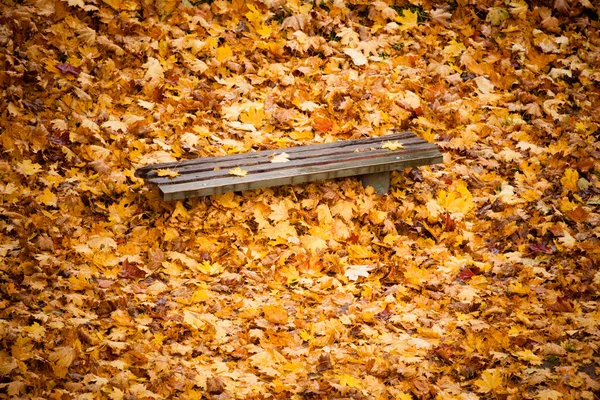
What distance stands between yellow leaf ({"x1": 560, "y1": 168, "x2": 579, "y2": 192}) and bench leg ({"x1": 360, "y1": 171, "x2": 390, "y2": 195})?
1457 mm

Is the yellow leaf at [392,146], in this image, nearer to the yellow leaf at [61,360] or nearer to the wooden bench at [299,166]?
the wooden bench at [299,166]

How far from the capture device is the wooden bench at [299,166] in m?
4.66

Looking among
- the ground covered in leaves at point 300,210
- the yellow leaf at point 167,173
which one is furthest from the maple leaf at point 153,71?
the yellow leaf at point 167,173

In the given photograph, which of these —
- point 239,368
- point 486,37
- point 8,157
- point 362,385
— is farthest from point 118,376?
point 486,37

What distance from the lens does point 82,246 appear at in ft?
14.2

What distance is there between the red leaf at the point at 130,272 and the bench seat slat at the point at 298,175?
52 centimetres

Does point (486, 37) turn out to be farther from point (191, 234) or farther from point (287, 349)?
point (287, 349)

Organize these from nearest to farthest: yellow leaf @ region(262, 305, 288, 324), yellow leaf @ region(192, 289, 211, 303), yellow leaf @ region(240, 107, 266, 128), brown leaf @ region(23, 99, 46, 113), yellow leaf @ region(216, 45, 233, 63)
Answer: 1. yellow leaf @ region(262, 305, 288, 324)
2. yellow leaf @ region(192, 289, 211, 303)
3. brown leaf @ region(23, 99, 46, 113)
4. yellow leaf @ region(240, 107, 266, 128)
5. yellow leaf @ region(216, 45, 233, 63)

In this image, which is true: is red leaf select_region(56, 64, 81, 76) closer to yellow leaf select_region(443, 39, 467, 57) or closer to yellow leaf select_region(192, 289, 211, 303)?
yellow leaf select_region(192, 289, 211, 303)

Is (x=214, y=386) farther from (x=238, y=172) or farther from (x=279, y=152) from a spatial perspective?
(x=279, y=152)

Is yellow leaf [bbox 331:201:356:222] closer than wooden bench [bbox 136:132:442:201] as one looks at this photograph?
No

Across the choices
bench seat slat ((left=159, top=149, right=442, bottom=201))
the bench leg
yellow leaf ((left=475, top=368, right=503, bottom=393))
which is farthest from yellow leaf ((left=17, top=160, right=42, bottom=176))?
yellow leaf ((left=475, top=368, right=503, bottom=393))

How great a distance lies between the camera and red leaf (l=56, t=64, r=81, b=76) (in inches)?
212

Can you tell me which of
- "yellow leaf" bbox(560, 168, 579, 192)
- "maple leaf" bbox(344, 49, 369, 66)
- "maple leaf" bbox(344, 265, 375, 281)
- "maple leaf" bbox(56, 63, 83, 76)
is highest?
"maple leaf" bbox(344, 49, 369, 66)
